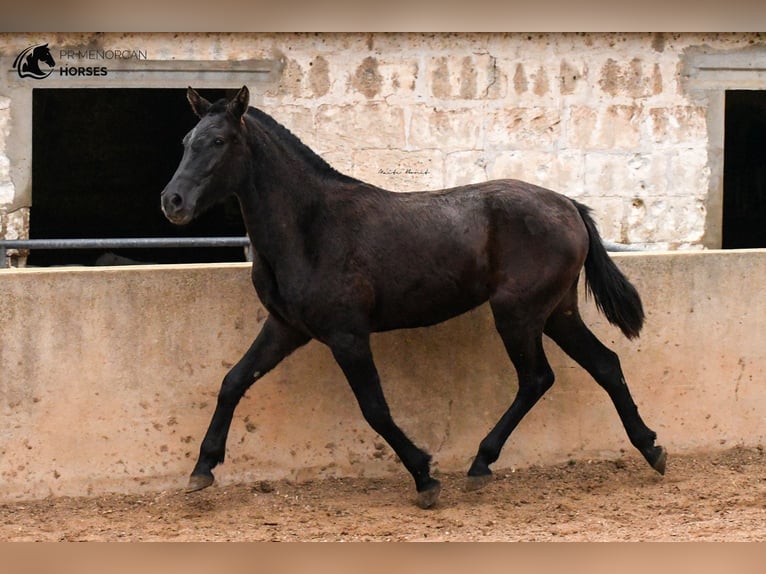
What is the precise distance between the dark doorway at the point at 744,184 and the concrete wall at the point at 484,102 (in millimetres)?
5938

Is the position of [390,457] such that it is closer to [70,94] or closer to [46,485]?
[46,485]

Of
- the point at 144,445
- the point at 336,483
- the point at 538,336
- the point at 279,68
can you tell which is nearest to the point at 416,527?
the point at 336,483

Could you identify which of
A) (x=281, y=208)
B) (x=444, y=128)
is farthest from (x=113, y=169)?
(x=281, y=208)

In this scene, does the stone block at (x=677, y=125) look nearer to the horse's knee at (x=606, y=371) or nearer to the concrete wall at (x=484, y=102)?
the concrete wall at (x=484, y=102)

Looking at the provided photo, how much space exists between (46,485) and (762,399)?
391 centimetres

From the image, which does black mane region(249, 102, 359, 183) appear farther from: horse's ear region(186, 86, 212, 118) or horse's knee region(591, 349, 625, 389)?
horse's knee region(591, 349, 625, 389)

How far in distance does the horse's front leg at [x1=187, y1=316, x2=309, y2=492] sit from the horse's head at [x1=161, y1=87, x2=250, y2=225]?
2.35 ft

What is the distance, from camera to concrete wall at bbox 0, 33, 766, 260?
950cm

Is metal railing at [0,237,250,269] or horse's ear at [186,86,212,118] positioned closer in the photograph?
horse's ear at [186,86,212,118]

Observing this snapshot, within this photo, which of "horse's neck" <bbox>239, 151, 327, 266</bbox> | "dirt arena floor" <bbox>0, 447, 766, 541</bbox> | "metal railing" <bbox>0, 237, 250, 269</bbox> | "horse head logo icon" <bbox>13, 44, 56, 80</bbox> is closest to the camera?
"dirt arena floor" <bbox>0, 447, 766, 541</bbox>

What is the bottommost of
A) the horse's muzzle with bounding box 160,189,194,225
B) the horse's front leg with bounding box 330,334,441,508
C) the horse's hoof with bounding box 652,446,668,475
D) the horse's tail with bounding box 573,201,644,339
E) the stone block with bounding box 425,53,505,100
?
the horse's hoof with bounding box 652,446,668,475

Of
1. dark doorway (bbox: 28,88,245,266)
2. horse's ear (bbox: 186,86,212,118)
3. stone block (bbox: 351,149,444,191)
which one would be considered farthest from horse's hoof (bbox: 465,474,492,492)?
dark doorway (bbox: 28,88,245,266)

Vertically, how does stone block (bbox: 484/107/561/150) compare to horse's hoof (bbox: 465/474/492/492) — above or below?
above

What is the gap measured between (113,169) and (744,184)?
931 centimetres
